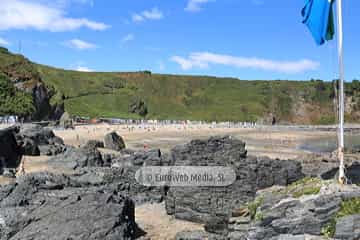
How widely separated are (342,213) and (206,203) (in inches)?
307

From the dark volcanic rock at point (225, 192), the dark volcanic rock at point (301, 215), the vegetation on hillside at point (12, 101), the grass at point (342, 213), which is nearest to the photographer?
the grass at point (342, 213)

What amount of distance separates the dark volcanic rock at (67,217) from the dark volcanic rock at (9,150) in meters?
16.9

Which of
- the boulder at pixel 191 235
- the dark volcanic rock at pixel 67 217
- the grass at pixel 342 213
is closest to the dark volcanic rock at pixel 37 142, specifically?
the dark volcanic rock at pixel 67 217

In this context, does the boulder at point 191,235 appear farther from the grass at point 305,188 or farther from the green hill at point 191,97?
the green hill at point 191,97

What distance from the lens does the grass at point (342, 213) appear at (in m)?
9.48

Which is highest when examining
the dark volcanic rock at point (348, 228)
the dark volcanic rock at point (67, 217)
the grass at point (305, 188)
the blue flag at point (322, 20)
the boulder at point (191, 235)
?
the blue flag at point (322, 20)

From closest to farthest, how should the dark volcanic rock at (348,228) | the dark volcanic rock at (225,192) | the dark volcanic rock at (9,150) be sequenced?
Result: 1. the dark volcanic rock at (348,228)
2. the dark volcanic rock at (225,192)
3. the dark volcanic rock at (9,150)

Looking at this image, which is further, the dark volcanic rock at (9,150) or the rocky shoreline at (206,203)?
the dark volcanic rock at (9,150)

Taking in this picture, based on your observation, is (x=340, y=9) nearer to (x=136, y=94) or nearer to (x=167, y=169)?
(x=167, y=169)

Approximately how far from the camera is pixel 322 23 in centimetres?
1135

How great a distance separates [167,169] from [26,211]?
7.76 m

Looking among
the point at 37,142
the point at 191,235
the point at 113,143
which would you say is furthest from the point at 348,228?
the point at 113,143

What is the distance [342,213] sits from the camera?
9602mm

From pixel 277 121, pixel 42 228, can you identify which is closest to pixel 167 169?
pixel 42 228
